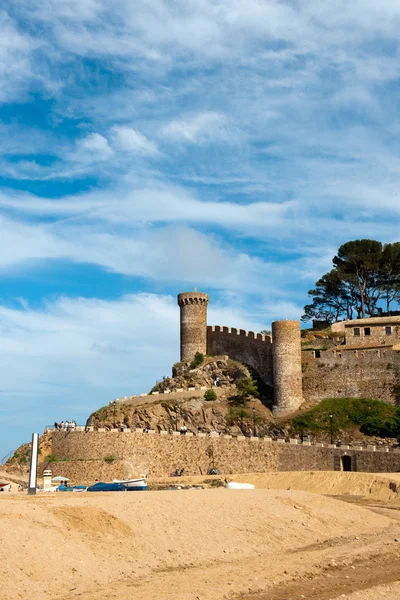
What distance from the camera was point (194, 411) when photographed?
54.9m

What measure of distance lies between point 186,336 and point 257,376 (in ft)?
33.5

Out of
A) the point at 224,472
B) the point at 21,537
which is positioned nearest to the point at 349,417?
the point at 224,472

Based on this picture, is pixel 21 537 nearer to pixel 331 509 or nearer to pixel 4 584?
pixel 4 584

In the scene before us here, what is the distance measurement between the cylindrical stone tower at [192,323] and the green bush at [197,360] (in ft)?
2.99

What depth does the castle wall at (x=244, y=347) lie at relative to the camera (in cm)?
6166

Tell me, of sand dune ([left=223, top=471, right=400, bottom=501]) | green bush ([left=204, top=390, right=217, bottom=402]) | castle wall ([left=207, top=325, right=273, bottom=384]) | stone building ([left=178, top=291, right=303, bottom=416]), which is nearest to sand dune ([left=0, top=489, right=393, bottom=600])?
sand dune ([left=223, top=471, right=400, bottom=501])

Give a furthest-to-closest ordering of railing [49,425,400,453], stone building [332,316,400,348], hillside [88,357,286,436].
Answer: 1. stone building [332,316,400,348]
2. hillside [88,357,286,436]
3. railing [49,425,400,453]

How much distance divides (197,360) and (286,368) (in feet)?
40.7

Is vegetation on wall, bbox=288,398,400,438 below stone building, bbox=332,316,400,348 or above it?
below

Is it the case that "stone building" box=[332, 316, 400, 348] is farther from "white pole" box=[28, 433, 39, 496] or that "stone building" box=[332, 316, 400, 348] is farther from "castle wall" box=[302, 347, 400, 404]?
"white pole" box=[28, 433, 39, 496]

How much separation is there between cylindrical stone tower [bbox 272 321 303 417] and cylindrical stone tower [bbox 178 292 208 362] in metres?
12.8

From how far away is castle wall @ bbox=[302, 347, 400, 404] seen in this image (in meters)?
53.4

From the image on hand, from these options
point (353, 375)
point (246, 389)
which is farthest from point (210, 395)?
point (353, 375)

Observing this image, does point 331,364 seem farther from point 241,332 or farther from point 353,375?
point 241,332
